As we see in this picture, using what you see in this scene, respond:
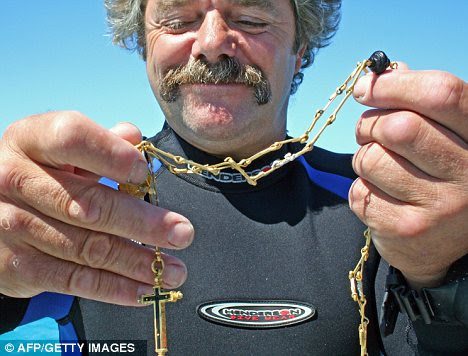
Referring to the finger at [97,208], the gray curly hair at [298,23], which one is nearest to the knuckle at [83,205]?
the finger at [97,208]

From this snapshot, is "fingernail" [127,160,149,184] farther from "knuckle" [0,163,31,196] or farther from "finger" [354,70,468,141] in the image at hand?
"finger" [354,70,468,141]

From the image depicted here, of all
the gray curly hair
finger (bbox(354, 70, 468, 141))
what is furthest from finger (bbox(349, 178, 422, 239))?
the gray curly hair

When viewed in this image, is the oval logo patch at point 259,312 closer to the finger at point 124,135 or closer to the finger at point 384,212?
the finger at point 384,212

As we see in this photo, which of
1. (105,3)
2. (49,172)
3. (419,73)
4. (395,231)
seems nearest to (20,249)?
(49,172)

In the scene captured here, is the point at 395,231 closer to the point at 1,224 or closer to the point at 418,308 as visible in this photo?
the point at 418,308

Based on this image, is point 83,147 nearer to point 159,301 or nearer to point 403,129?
point 159,301

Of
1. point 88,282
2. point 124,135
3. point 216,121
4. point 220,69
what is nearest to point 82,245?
point 88,282

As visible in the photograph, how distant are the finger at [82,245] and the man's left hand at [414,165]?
2.27ft

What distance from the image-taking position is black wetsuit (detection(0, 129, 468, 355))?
104 inches

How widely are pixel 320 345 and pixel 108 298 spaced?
4.67 feet

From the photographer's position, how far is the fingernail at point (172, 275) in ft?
5.23

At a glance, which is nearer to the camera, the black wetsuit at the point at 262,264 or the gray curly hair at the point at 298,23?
the black wetsuit at the point at 262,264

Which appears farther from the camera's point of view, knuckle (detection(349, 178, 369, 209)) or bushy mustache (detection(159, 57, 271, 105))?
bushy mustache (detection(159, 57, 271, 105))

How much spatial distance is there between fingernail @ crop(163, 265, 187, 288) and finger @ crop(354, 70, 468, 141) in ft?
2.67
